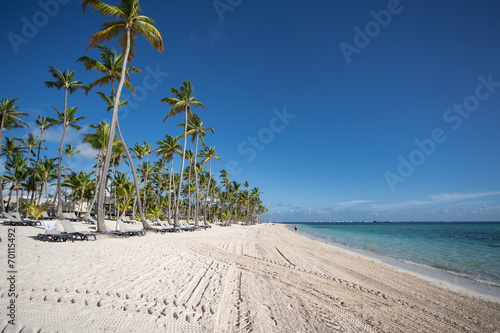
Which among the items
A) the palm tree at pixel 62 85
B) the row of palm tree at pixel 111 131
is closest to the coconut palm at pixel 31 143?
the row of palm tree at pixel 111 131

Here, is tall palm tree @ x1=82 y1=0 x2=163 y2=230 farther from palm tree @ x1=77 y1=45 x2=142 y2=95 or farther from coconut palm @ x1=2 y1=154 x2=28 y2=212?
coconut palm @ x1=2 y1=154 x2=28 y2=212

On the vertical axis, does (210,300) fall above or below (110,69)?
below

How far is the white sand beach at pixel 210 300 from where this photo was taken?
325 centimetres

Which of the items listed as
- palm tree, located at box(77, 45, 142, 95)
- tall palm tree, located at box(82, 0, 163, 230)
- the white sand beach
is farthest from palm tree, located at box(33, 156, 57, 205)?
the white sand beach

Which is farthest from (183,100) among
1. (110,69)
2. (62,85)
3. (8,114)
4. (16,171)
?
(16,171)

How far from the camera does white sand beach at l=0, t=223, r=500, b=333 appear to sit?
3250mm

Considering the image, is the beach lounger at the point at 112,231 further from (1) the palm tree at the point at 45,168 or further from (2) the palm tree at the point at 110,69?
(1) the palm tree at the point at 45,168

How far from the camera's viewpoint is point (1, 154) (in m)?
32.1

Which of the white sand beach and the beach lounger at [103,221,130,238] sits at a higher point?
the beach lounger at [103,221,130,238]

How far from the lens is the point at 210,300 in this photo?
166 inches

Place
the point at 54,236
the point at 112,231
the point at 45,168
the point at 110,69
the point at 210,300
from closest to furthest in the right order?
the point at 210,300
the point at 54,236
the point at 112,231
the point at 110,69
the point at 45,168

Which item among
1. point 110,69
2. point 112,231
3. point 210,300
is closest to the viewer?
point 210,300

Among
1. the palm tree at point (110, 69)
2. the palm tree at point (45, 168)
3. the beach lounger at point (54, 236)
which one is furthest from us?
the palm tree at point (45, 168)

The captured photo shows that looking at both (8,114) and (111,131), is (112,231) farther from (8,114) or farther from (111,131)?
(8,114)
